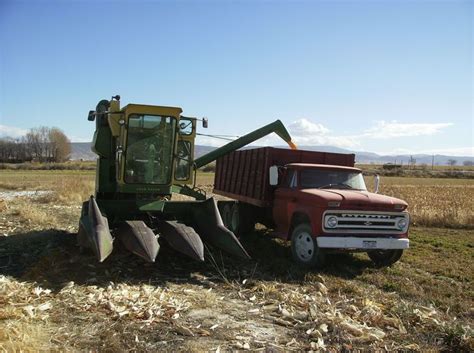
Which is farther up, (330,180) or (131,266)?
(330,180)

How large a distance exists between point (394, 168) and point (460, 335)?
6933 centimetres

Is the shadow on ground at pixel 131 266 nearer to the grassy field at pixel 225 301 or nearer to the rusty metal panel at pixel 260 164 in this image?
the grassy field at pixel 225 301

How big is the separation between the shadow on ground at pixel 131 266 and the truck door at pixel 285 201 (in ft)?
2.41

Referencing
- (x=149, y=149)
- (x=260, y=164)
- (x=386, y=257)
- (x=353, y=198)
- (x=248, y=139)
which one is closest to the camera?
(x=353, y=198)

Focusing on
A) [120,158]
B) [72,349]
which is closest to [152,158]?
[120,158]

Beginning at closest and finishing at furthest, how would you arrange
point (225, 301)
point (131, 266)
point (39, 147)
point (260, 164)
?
point (225, 301)
point (131, 266)
point (260, 164)
point (39, 147)

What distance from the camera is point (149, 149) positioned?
10219mm

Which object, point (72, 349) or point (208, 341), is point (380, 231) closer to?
point (208, 341)

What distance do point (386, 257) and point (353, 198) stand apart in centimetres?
178

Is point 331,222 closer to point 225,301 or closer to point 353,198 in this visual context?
point 353,198

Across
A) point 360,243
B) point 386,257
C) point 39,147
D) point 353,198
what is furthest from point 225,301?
point 39,147

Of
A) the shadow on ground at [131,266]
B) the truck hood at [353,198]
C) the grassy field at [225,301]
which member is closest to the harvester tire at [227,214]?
the grassy field at [225,301]

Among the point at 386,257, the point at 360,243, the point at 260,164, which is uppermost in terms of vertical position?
the point at 260,164

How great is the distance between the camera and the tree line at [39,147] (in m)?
115
